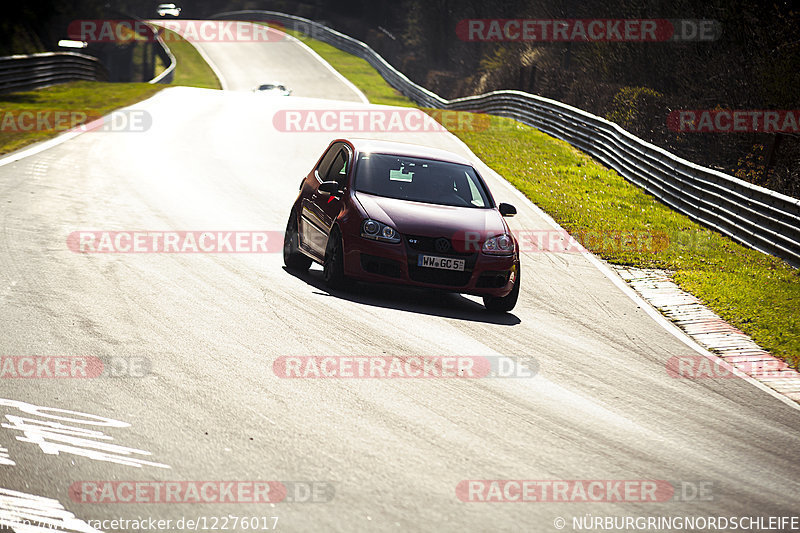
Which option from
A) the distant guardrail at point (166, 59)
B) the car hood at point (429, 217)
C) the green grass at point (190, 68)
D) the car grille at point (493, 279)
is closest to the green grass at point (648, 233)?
the car grille at point (493, 279)

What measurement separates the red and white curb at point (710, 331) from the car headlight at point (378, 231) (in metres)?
3.49

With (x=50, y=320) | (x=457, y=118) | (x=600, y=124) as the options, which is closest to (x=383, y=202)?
(x=50, y=320)

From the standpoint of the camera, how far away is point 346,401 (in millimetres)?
6680

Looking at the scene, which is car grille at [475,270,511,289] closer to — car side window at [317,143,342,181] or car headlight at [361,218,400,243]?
car headlight at [361,218,400,243]

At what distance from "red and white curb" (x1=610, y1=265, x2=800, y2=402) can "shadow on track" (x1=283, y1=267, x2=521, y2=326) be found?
84.9 inches

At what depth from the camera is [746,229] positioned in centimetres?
1575

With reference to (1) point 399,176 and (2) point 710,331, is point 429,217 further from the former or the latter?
(2) point 710,331

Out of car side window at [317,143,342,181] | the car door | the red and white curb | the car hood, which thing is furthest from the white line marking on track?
the car hood

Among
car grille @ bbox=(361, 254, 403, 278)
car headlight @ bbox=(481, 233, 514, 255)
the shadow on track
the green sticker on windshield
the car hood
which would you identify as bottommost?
the shadow on track

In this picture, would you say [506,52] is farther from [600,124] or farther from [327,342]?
[327,342]

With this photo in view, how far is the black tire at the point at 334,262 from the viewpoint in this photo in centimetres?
1018

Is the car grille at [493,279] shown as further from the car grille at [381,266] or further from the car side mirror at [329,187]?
the car side mirror at [329,187]

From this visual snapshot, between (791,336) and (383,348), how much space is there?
5.02 metres

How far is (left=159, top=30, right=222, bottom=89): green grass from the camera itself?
5517 cm
